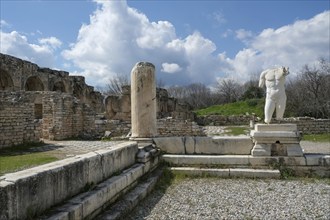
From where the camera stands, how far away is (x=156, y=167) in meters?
8.20

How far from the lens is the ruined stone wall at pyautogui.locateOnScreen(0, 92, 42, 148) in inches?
484

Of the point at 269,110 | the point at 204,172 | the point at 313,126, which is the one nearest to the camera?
the point at 204,172

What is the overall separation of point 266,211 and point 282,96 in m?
4.19

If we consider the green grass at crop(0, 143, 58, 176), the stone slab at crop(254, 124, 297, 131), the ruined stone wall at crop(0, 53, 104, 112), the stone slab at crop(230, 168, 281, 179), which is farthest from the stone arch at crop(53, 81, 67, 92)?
the stone slab at crop(230, 168, 281, 179)

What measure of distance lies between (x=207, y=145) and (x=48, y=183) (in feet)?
18.4

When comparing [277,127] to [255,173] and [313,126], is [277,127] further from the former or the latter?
[313,126]

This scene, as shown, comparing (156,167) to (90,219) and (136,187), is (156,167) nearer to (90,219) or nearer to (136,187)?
(136,187)

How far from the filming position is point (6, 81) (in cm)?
2327

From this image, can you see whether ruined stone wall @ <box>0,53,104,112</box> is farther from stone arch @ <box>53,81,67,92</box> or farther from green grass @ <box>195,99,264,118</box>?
green grass @ <box>195,99,264,118</box>

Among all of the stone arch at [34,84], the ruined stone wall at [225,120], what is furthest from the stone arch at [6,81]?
the ruined stone wall at [225,120]

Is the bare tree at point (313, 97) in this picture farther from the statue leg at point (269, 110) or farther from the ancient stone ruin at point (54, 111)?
the statue leg at point (269, 110)

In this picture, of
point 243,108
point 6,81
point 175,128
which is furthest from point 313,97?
point 6,81

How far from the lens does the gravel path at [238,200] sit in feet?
16.8

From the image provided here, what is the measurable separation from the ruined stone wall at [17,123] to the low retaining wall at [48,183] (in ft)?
27.1
